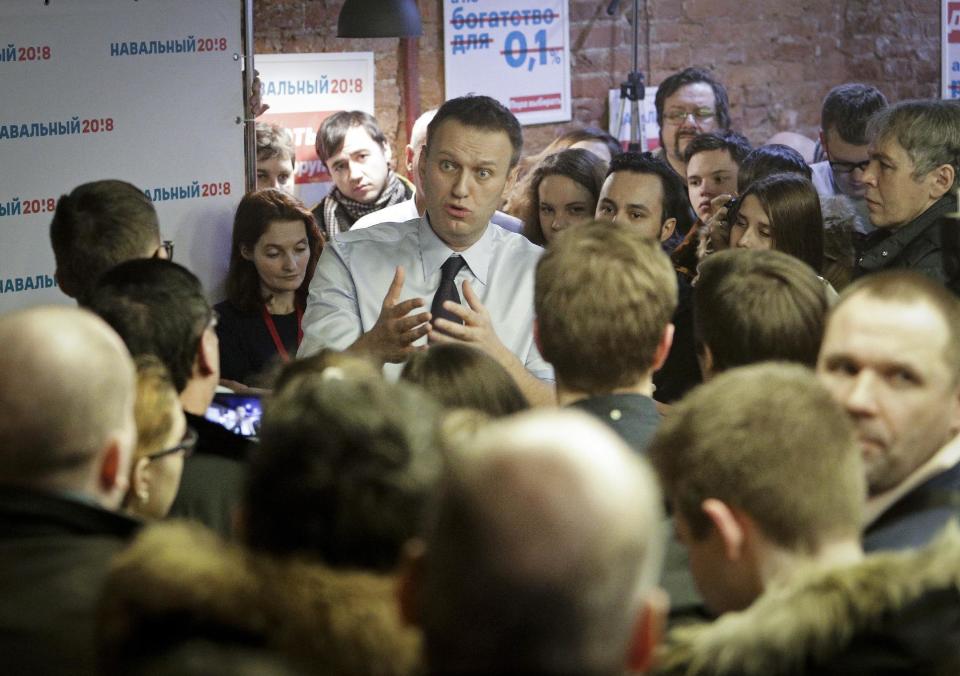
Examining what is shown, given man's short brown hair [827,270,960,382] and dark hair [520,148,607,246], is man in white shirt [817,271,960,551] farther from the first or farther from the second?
dark hair [520,148,607,246]

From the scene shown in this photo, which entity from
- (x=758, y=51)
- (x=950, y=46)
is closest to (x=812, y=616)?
(x=950, y=46)

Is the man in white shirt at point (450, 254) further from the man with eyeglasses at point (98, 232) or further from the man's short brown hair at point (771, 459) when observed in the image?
the man's short brown hair at point (771, 459)

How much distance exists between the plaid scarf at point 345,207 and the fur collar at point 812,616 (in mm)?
3668

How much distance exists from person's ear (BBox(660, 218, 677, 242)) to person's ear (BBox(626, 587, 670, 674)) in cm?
271

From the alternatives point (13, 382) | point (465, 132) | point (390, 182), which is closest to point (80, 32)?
point (465, 132)

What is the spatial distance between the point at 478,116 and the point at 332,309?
0.60 meters

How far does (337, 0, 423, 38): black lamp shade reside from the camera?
4910 mm

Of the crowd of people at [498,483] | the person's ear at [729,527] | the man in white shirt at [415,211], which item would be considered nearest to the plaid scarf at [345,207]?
the man in white shirt at [415,211]

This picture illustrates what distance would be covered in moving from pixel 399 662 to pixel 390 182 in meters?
4.00

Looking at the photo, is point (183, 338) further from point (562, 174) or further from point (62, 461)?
point (562, 174)

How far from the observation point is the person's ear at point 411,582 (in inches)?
45.3

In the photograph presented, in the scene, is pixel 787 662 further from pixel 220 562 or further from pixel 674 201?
pixel 674 201

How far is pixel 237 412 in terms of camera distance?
252 cm

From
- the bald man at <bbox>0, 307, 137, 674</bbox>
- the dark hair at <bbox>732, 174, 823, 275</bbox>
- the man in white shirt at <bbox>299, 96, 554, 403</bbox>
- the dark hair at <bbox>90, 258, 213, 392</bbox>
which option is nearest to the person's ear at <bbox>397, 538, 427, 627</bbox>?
the bald man at <bbox>0, 307, 137, 674</bbox>
